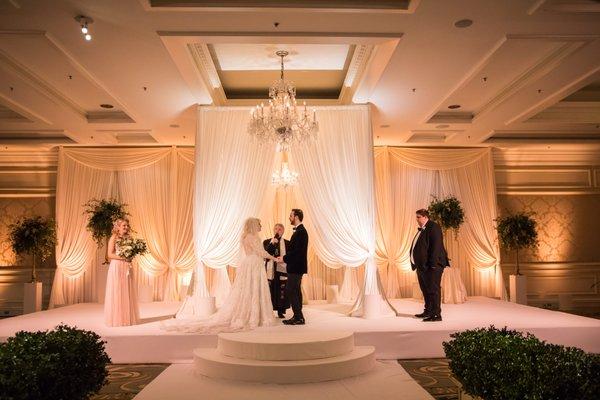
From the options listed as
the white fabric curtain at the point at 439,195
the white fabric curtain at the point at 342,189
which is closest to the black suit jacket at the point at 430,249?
the white fabric curtain at the point at 342,189

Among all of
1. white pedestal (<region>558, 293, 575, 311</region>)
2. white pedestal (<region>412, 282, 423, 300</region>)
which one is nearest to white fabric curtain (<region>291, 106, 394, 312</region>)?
white pedestal (<region>412, 282, 423, 300</region>)

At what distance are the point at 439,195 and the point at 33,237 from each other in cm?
843

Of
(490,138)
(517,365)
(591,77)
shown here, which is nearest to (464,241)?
(490,138)

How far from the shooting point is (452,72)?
688cm

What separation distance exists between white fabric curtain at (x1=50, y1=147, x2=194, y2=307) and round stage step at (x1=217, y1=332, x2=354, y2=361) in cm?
568

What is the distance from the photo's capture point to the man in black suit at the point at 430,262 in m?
6.90

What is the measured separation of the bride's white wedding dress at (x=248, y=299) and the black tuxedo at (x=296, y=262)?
12.6 inches

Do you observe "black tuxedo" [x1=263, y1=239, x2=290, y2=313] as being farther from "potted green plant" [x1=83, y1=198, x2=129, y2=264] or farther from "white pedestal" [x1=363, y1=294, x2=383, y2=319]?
"potted green plant" [x1=83, y1=198, x2=129, y2=264]

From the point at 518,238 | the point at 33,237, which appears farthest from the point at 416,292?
the point at 33,237

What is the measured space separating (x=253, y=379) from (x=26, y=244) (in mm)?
7018

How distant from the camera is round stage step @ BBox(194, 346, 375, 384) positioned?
15.4 feet

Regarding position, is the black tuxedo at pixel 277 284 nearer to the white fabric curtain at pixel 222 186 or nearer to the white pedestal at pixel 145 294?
the white fabric curtain at pixel 222 186

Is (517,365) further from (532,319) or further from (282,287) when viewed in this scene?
(282,287)

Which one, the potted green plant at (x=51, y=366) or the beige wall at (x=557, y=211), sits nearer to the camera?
the potted green plant at (x=51, y=366)
